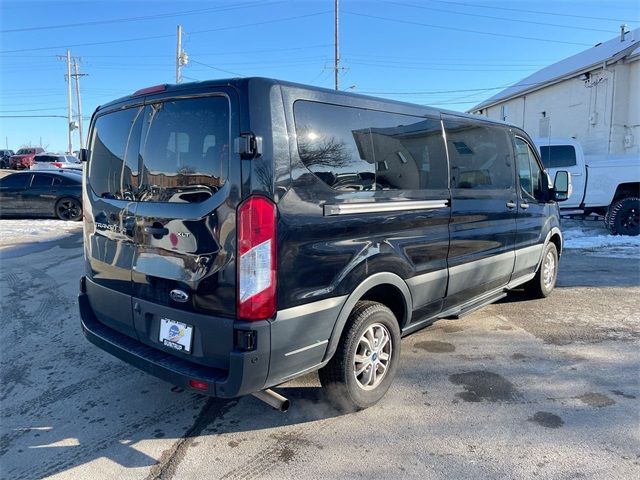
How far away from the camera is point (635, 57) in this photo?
1664 cm

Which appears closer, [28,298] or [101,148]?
[101,148]

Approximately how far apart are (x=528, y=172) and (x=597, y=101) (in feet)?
51.3

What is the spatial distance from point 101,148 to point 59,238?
28.0 feet

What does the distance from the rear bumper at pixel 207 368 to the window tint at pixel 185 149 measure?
898 mm

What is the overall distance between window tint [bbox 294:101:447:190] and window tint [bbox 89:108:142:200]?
117 cm

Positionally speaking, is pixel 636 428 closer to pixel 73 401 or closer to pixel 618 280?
pixel 73 401

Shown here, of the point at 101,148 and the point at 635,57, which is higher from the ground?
the point at 635,57

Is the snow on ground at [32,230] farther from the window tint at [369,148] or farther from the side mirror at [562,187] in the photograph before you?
the side mirror at [562,187]

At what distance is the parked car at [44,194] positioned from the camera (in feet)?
44.2

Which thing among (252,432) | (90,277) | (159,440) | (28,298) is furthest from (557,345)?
(28,298)

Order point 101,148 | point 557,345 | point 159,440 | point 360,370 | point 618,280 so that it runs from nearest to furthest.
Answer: point 159,440 < point 360,370 < point 101,148 < point 557,345 < point 618,280

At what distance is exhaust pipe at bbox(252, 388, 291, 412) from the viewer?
111 inches

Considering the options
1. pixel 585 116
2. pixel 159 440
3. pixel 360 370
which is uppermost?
pixel 585 116

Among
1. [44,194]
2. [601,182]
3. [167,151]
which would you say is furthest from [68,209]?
[601,182]
